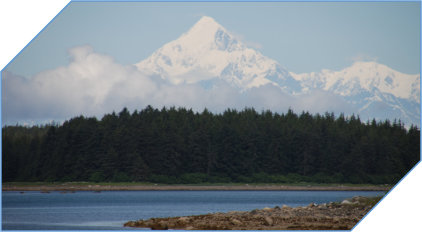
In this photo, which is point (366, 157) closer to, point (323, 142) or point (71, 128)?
point (323, 142)

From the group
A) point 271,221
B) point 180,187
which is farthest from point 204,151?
point 271,221

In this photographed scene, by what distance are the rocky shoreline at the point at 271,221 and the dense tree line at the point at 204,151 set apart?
44.6 metres

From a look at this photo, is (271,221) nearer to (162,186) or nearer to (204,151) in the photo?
(162,186)

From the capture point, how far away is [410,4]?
48.0 meters

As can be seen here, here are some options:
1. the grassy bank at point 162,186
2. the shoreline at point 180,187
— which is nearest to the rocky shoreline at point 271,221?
the shoreline at point 180,187

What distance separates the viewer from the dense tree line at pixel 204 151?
3191 inches

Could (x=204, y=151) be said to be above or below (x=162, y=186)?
above

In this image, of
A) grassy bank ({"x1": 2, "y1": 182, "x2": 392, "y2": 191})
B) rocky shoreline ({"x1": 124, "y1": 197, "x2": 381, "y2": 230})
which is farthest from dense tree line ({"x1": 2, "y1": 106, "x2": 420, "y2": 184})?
rocky shoreline ({"x1": 124, "y1": 197, "x2": 381, "y2": 230})

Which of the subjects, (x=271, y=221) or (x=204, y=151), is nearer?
(x=271, y=221)

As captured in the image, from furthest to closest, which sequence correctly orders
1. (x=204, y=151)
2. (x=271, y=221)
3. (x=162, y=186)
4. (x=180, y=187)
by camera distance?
(x=204, y=151), (x=162, y=186), (x=180, y=187), (x=271, y=221)

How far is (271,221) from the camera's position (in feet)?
106

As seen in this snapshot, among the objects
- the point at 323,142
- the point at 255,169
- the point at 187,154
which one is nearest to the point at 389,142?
the point at 323,142

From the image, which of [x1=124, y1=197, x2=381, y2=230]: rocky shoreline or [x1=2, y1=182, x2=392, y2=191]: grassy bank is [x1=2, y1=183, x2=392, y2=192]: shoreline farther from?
[x1=124, y1=197, x2=381, y2=230]: rocky shoreline

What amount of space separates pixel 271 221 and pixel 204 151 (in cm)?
5366
